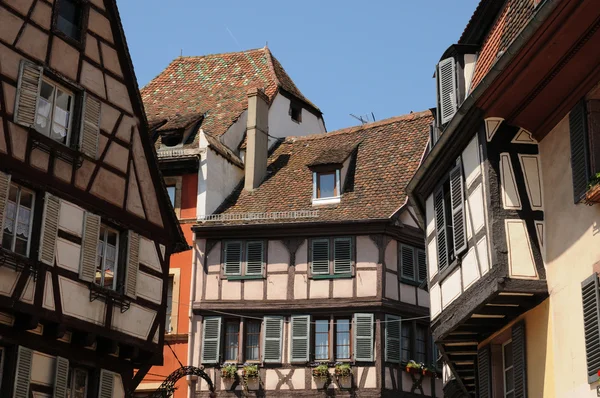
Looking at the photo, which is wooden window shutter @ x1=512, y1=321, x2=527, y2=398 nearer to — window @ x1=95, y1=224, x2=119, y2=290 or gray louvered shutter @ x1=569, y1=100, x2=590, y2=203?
gray louvered shutter @ x1=569, y1=100, x2=590, y2=203

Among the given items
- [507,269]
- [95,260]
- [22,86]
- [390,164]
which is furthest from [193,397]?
[507,269]

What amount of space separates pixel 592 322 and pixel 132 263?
9.21 metres

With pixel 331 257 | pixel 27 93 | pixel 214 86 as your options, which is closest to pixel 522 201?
pixel 27 93

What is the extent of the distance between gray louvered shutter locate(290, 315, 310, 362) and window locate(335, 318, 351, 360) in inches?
29.8

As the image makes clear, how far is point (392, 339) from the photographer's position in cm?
2755

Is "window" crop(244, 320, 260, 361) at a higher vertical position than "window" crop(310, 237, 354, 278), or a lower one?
lower

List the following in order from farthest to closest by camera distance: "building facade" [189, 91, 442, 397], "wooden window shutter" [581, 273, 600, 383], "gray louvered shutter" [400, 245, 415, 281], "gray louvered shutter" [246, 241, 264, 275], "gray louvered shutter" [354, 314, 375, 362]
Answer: "gray louvered shutter" [246, 241, 264, 275] < "gray louvered shutter" [400, 245, 415, 281] < "building facade" [189, 91, 442, 397] < "gray louvered shutter" [354, 314, 375, 362] < "wooden window shutter" [581, 273, 600, 383]

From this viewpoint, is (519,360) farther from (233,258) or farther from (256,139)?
(256,139)

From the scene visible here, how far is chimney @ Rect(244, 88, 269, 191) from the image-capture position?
31484mm

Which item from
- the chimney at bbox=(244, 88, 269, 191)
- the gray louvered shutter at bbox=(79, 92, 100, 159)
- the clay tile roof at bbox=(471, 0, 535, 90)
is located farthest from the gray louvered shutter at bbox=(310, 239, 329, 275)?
the clay tile roof at bbox=(471, 0, 535, 90)

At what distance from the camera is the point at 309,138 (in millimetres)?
33438

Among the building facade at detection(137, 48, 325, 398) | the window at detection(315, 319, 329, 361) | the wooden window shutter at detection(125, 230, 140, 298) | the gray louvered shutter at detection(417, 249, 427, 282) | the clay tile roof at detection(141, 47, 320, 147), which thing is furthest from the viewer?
the clay tile roof at detection(141, 47, 320, 147)

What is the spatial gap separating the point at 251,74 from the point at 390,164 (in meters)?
7.26

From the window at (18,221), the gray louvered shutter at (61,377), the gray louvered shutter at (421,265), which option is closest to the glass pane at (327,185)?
the gray louvered shutter at (421,265)
